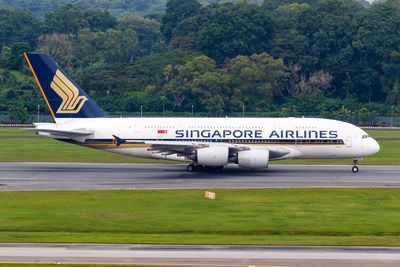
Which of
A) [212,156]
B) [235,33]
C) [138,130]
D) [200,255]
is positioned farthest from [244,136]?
[235,33]

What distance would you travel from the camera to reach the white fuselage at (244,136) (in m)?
45.8

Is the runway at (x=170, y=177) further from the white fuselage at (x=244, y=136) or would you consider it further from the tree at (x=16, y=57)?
the tree at (x=16, y=57)

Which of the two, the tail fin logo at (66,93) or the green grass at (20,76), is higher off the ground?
the green grass at (20,76)

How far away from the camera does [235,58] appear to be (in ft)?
436

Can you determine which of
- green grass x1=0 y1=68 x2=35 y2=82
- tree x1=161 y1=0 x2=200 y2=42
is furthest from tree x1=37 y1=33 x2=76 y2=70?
tree x1=161 y1=0 x2=200 y2=42

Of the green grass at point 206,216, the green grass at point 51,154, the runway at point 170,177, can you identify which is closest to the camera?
the green grass at point 206,216

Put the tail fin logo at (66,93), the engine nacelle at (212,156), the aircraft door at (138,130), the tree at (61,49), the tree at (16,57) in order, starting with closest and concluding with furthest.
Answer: the engine nacelle at (212,156)
the aircraft door at (138,130)
the tail fin logo at (66,93)
the tree at (16,57)
the tree at (61,49)

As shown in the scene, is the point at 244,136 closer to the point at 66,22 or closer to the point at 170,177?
the point at 170,177

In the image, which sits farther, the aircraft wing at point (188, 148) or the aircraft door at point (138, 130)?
the aircraft door at point (138, 130)

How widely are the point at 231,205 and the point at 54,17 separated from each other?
178123mm

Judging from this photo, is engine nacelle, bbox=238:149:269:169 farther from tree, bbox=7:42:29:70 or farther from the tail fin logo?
tree, bbox=7:42:29:70

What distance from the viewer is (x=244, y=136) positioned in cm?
4588

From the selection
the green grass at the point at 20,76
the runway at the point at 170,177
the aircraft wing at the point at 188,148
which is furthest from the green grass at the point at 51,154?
the green grass at the point at 20,76

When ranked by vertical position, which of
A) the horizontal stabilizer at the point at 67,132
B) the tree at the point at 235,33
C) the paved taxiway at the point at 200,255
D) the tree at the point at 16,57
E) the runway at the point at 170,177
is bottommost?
the paved taxiway at the point at 200,255
